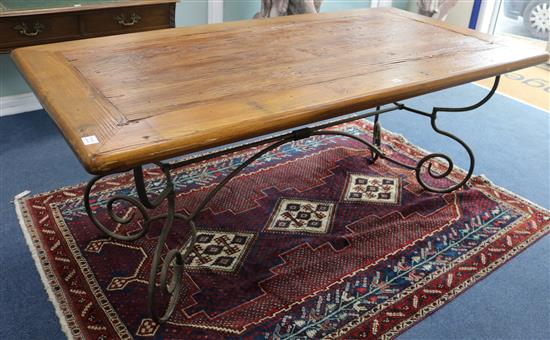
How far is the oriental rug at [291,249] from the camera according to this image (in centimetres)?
146

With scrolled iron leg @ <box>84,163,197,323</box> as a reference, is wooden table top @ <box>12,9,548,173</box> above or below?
above

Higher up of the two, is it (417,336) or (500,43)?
(500,43)

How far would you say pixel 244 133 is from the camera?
115 cm

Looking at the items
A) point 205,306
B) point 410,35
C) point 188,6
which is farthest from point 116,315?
point 188,6

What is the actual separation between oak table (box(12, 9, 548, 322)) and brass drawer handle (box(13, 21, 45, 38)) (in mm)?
678

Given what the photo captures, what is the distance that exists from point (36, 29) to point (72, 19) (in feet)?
0.52

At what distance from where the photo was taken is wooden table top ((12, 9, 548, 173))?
112 cm

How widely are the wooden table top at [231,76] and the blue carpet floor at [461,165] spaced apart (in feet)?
2.08

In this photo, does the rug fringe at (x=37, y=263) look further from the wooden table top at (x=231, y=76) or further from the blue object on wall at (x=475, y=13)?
the blue object on wall at (x=475, y=13)

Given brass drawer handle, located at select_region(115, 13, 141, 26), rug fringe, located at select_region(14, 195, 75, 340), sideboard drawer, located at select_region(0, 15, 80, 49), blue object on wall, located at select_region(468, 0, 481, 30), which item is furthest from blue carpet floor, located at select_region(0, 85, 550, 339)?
blue object on wall, located at select_region(468, 0, 481, 30)

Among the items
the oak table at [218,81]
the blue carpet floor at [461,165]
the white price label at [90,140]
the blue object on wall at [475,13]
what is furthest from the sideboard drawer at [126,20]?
the blue object on wall at [475,13]

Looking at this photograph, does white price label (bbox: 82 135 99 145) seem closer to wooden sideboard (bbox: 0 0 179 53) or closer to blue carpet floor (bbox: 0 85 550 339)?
blue carpet floor (bbox: 0 85 550 339)

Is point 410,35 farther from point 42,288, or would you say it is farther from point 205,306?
point 42,288

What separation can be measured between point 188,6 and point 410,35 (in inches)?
58.4
